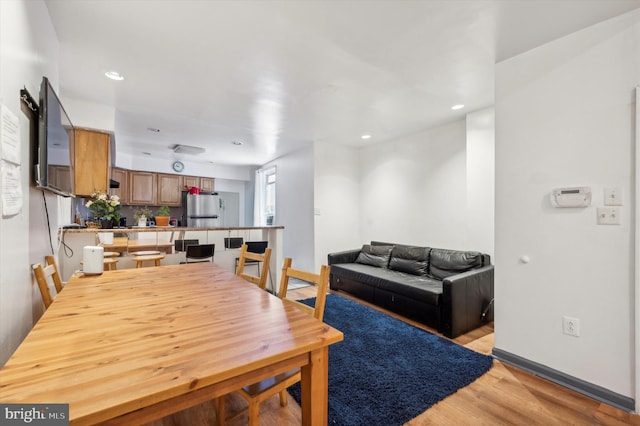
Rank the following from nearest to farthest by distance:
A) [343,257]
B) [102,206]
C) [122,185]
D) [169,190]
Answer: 1. [102,206]
2. [343,257]
3. [122,185]
4. [169,190]

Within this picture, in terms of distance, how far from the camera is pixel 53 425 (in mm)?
615

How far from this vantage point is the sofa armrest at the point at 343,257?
15.4 feet

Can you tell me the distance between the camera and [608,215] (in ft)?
6.17

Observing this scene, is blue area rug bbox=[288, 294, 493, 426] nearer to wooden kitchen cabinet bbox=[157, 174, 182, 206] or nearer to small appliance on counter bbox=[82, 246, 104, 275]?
small appliance on counter bbox=[82, 246, 104, 275]

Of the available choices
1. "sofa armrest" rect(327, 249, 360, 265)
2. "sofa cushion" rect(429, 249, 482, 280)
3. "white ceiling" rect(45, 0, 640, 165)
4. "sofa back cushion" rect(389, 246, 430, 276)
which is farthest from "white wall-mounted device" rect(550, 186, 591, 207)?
"sofa armrest" rect(327, 249, 360, 265)

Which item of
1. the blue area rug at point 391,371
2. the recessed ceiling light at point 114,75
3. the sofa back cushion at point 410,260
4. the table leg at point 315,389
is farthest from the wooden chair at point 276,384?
the sofa back cushion at point 410,260

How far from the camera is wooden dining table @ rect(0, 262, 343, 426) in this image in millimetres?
711

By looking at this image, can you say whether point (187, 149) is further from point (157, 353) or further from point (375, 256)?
point (157, 353)

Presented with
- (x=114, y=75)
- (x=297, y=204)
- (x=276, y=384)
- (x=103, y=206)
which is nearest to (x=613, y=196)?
(x=276, y=384)

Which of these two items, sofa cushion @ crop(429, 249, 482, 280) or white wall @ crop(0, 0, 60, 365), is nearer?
white wall @ crop(0, 0, 60, 365)

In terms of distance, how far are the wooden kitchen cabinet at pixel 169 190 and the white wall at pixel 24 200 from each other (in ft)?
16.6

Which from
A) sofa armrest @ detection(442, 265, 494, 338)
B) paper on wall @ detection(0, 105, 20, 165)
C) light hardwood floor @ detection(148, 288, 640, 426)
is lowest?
light hardwood floor @ detection(148, 288, 640, 426)

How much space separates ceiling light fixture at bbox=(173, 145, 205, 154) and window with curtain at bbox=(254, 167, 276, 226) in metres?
1.81

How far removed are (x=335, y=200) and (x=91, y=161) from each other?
364 centimetres
